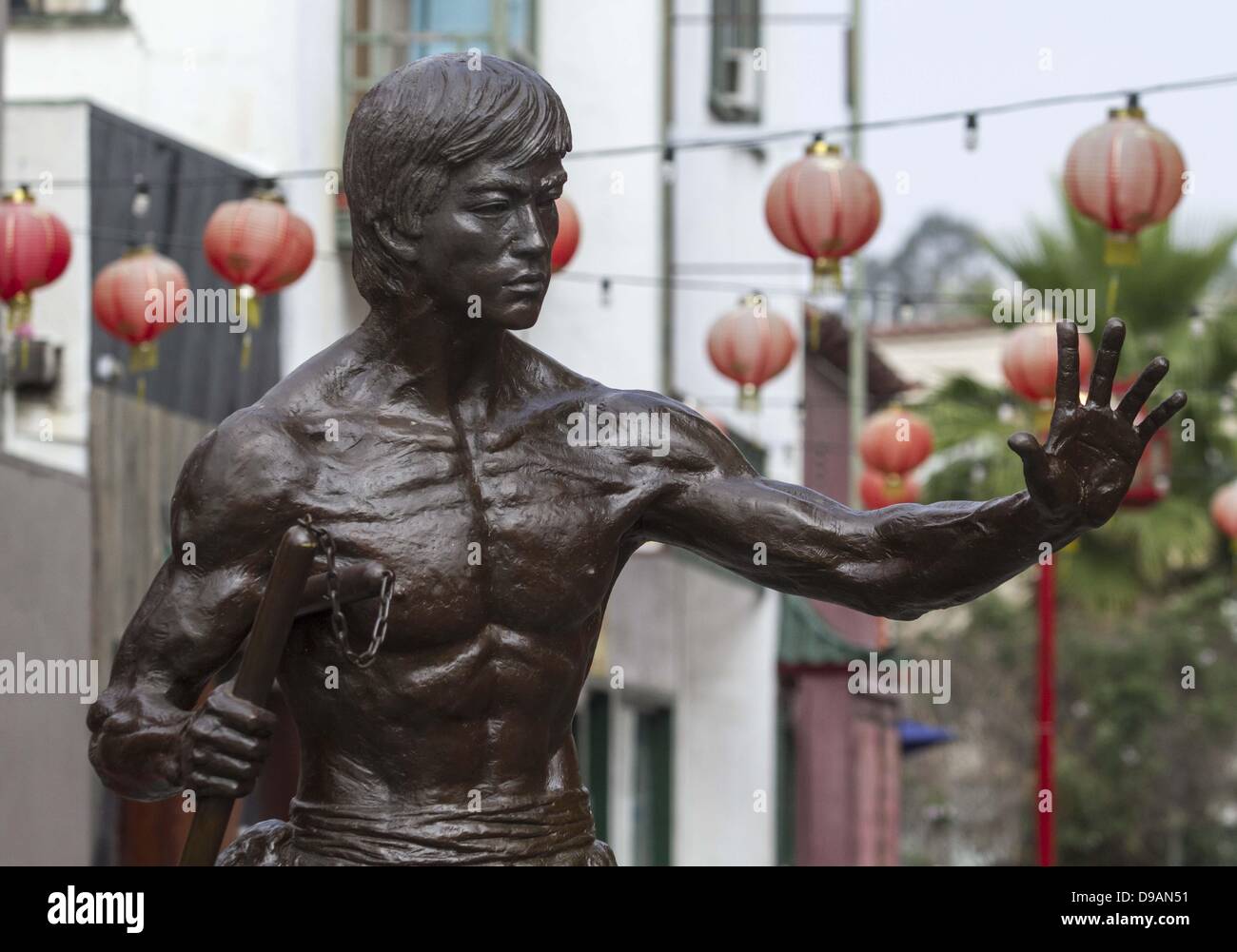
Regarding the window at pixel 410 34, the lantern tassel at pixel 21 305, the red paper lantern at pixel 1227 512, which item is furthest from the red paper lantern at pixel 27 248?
the red paper lantern at pixel 1227 512

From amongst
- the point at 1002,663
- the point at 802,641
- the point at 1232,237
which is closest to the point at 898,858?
the point at 1002,663

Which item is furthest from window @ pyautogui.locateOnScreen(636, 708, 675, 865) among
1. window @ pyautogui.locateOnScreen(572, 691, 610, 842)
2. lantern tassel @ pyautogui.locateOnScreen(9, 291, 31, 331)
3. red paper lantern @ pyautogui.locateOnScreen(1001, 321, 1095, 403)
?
lantern tassel @ pyautogui.locateOnScreen(9, 291, 31, 331)

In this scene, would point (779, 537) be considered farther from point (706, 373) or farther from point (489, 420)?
point (706, 373)

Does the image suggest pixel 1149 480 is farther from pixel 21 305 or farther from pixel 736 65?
pixel 21 305

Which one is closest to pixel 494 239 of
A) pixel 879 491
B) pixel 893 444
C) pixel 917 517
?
pixel 917 517

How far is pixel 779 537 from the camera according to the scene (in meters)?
4.43

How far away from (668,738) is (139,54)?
8.08 metres

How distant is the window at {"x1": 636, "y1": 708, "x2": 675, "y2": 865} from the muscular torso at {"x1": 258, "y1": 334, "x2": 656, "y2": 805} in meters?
16.4

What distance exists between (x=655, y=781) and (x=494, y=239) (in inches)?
677

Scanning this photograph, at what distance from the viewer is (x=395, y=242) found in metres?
4.25

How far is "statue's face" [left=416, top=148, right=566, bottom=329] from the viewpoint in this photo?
417 centimetres

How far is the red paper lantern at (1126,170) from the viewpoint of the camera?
11.9m

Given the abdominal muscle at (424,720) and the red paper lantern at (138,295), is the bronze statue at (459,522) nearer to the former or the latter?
the abdominal muscle at (424,720)

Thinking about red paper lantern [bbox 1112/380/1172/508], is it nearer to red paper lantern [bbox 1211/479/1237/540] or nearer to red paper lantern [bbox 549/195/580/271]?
red paper lantern [bbox 1211/479/1237/540]
